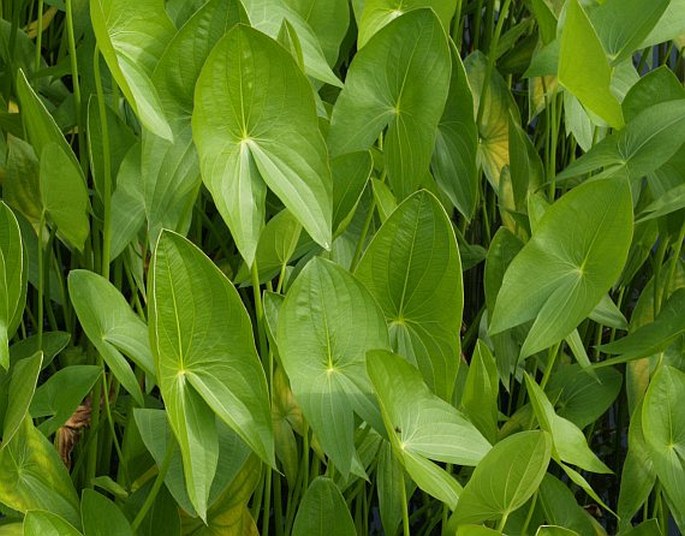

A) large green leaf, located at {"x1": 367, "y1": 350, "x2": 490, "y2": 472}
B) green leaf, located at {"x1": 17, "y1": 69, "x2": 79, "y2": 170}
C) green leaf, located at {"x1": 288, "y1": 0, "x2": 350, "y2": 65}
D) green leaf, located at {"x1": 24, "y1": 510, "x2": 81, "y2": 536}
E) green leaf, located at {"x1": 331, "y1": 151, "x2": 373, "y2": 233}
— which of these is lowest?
green leaf, located at {"x1": 24, "y1": 510, "x2": 81, "y2": 536}

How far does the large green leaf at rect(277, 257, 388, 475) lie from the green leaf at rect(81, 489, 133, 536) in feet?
0.35

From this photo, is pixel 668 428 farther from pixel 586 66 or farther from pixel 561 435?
pixel 586 66

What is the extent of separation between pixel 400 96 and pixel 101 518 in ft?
0.84

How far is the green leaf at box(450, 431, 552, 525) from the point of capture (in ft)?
1.68

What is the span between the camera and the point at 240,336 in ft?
1.71

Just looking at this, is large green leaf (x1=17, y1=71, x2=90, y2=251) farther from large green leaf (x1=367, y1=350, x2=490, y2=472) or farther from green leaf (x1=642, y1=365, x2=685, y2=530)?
green leaf (x1=642, y1=365, x2=685, y2=530)

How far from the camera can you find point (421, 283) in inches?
22.7

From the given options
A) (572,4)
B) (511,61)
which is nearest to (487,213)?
(511,61)

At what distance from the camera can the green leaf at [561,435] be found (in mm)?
593

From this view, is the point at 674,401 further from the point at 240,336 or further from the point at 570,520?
the point at 240,336

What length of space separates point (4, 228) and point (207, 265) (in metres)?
0.11

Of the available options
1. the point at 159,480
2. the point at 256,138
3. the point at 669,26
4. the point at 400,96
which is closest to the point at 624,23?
the point at 669,26

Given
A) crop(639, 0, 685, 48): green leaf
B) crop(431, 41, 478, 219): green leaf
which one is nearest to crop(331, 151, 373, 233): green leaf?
crop(431, 41, 478, 219): green leaf

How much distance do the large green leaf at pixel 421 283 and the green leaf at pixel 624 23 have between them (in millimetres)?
186
